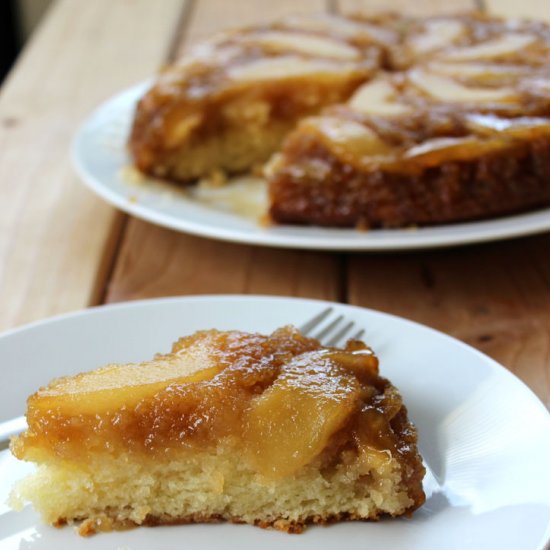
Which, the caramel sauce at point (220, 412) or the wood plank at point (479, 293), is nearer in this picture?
the caramel sauce at point (220, 412)

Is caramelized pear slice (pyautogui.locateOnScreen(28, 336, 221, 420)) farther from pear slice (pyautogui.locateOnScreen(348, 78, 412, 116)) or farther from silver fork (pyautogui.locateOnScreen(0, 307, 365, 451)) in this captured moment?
pear slice (pyautogui.locateOnScreen(348, 78, 412, 116))

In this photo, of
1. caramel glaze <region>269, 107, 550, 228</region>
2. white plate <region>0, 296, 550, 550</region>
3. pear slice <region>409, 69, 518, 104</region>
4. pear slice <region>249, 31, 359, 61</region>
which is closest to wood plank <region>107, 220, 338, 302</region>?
caramel glaze <region>269, 107, 550, 228</region>

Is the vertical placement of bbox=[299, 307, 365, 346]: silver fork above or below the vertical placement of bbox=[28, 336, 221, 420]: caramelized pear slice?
below

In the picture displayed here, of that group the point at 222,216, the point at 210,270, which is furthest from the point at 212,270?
the point at 222,216

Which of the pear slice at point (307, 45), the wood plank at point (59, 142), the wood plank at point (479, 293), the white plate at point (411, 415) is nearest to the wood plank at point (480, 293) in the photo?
the wood plank at point (479, 293)

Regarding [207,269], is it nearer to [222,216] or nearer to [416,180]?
[222,216]

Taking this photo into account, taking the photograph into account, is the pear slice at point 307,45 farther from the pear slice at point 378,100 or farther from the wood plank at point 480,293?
the wood plank at point 480,293

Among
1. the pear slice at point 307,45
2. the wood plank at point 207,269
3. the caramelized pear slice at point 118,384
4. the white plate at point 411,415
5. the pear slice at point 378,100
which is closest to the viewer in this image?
the white plate at point 411,415
